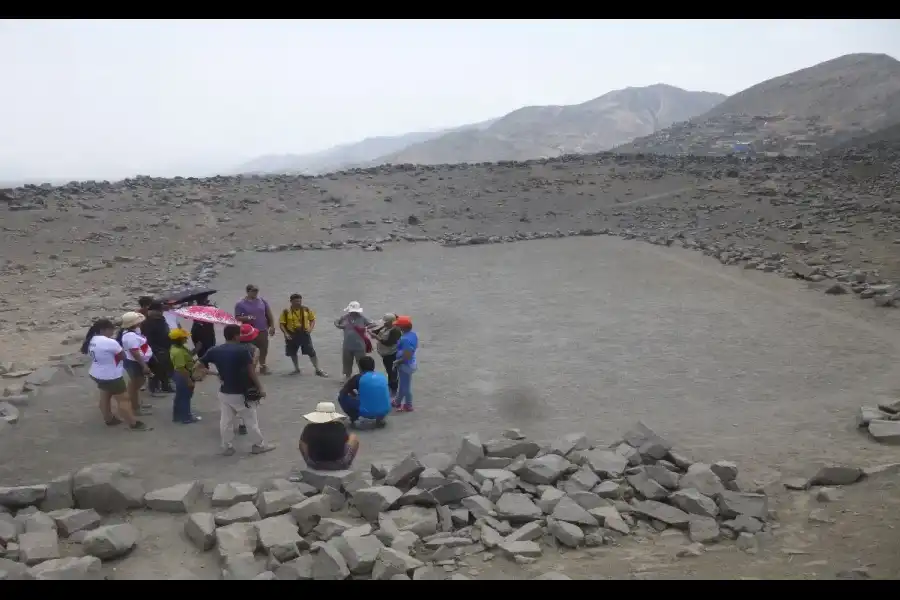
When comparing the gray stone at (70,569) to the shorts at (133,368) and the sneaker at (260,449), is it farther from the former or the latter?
the shorts at (133,368)

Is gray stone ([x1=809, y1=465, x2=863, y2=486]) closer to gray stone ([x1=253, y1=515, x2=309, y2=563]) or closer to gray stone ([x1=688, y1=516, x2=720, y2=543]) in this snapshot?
gray stone ([x1=688, y1=516, x2=720, y2=543])

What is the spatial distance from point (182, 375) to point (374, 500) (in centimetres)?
365

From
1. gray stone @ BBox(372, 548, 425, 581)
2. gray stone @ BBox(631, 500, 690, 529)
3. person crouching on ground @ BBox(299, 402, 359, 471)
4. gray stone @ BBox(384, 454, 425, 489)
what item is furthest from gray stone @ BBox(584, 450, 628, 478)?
person crouching on ground @ BBox(299, 402, 359, 471)

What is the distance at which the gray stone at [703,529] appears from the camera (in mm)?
5371

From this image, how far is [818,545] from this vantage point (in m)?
5.15

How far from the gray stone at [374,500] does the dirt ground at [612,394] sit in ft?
3.45

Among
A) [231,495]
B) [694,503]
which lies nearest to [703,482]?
[694,503]

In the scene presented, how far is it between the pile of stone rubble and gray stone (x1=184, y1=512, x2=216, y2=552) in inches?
0.5

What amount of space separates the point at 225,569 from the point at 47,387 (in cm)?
640

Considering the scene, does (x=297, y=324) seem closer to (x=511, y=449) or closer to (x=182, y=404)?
(x=182, y=404)

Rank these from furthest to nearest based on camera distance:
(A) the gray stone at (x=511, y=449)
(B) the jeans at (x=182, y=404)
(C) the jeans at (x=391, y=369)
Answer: (C) the jeans at (x=391, y=369), (B) the jeans at (x=182, y=404), (A) the gray stone at (x=511, y=449)

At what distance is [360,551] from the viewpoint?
492 cm

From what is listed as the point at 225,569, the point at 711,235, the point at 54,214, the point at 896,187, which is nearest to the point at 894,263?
the point at 711,235

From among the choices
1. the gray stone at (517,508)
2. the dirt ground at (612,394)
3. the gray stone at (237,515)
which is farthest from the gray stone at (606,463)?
the gray stone at (237,515)
